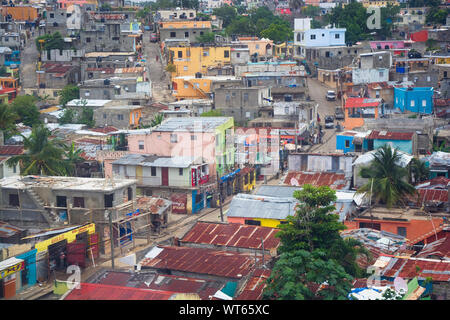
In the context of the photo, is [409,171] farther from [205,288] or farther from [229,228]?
[205,288]

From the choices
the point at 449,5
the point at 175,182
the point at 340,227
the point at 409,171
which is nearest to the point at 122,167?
the point at 175,182

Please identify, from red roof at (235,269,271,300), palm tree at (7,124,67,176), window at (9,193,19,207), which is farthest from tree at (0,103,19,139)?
red roof at (235,269,271,300)

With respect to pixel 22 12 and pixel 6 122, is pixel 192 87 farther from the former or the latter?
pixel 22 12

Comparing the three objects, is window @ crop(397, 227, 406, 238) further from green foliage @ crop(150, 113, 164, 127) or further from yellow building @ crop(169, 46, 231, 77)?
yellow building @ crop(169, 46, 231, 77)

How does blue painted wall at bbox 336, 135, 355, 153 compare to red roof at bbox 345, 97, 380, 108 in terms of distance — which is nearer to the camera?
blue painted wall at bbox 336, 135, 355, 153

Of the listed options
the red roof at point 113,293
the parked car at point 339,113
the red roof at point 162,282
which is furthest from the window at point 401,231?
the parked car at point 339,113
